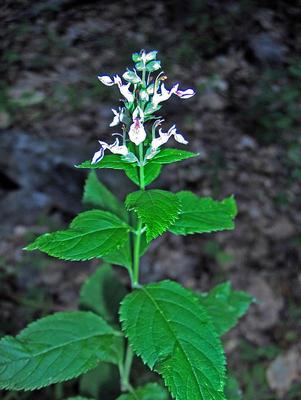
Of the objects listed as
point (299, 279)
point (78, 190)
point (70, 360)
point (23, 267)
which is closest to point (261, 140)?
point (299, 279)

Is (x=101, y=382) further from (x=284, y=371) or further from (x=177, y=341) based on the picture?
(x=284, y=371)

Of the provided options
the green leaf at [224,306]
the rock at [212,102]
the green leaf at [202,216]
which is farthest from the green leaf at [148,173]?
the rock at [212,102]

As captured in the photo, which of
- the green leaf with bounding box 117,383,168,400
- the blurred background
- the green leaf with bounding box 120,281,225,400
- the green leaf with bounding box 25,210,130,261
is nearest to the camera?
the green leaf with bounding box 120,281,225,400

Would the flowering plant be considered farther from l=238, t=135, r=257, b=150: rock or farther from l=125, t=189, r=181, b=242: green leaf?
l=238, t=135, r=257, b=150: rock

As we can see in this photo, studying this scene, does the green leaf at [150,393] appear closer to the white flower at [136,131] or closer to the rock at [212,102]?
the white flower at [136,131]

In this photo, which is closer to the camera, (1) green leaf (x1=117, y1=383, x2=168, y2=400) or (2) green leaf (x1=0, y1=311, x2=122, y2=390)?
(2) green leaf (x1=0, y1=311, x2=122, y2=390)

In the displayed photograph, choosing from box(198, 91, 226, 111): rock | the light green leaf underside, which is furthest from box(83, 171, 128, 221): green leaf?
box(198, 91, 226, 111): rock

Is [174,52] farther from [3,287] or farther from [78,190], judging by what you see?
[3,287]

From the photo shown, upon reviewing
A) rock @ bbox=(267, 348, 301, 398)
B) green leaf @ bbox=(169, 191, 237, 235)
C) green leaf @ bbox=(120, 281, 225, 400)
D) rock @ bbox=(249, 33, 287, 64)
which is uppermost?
green leaf @ bbox=(169, 191, 237, 235)
